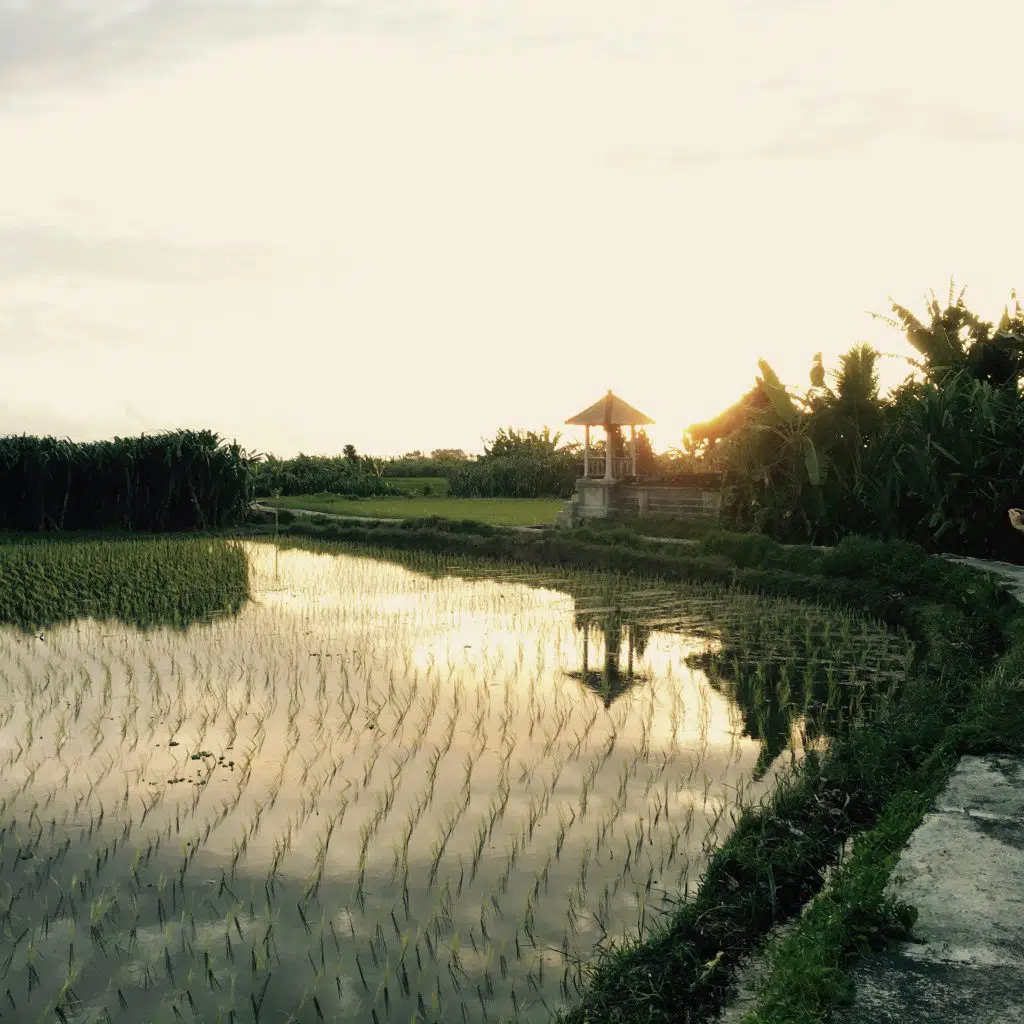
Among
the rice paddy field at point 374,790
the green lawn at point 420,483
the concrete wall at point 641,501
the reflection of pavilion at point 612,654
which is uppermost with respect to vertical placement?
the green lawn at point 420,483

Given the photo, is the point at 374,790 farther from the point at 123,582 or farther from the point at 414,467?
the point at 414,467

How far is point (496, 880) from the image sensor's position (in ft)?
15.1

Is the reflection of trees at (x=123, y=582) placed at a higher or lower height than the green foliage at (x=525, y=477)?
lower

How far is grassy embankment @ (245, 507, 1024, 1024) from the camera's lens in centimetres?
339

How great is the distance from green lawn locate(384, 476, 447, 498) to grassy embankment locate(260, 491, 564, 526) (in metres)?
2.81

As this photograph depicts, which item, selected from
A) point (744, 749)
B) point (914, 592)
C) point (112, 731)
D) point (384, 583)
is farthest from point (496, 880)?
point (384, 583)

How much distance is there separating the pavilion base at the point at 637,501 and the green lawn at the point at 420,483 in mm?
17944

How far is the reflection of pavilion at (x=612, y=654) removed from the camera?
8602 millimetres

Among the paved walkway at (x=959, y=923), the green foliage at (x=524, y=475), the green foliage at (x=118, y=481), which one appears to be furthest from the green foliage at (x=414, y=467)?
the paved walkway at (x=959, y=923)

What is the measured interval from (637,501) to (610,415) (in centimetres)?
269

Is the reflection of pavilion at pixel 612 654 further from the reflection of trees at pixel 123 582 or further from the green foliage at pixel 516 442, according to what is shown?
the green foliage at pixel 516 442

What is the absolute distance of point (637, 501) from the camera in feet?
72.2

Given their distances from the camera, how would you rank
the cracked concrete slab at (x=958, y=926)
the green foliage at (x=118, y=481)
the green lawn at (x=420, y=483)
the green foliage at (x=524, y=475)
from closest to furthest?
1. the cracked concrete slab at (x=958, y=926)
2. the green foliage at (x=118, y=481)
3. the green foliage at (x=524, y=475)
4. the green lawn at (x=420, y=483)

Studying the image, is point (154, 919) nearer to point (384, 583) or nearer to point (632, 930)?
point (632, 930)
